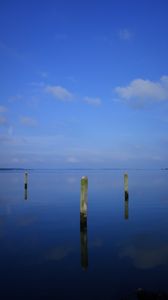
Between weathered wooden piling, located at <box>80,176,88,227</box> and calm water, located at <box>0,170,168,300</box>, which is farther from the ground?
weathered wooden piling, located at <box>80,176,88,227</box>

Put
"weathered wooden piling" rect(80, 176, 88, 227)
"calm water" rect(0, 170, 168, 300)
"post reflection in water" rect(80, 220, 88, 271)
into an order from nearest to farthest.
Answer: "calm water" rect(0, 170, 168, 300), "post reflection in water" rect(80, 220, 88, 271), "weathered wooden piling" rect(80, 176, 88, 227)

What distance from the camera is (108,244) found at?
14727mm

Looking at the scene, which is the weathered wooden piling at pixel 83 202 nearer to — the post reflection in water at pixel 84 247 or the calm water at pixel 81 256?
the post reflection in water at pixel 84 247

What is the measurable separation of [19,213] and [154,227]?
11.4 m

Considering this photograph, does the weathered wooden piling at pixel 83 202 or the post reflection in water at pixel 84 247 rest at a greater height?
the weathered wooden piling at pixel 83 202

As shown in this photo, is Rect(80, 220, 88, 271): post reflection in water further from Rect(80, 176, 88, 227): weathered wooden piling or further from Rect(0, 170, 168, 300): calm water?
Rect(80, 176, 88, 227): weathered wooden piling

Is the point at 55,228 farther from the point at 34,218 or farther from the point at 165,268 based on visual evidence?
the point at 165,268

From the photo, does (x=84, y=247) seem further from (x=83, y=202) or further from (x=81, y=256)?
(x=83, y=202)

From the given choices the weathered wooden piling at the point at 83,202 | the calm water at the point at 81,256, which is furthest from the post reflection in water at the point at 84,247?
the weathered wooden piling at the point at 83,202

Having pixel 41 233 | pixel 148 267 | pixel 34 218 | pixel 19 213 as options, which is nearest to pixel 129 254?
pixel 148 267

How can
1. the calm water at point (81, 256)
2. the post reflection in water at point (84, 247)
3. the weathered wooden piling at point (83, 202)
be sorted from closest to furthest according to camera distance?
1. the calm water at point (81, 256)
2. the post reflection in water at point (84, 247)
3. the weathered wooden piling at point (83, 202)

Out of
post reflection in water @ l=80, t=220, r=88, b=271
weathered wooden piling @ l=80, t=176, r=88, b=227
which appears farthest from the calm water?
weathered wooden piling @ l=80, t=176, r=88, b=227

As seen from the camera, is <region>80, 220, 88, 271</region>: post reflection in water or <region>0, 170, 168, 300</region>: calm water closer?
<region>0, 170, 168, 300</region>: calm water

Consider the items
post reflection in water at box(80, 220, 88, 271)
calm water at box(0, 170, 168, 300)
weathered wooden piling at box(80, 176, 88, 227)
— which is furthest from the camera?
weathered wooden piling at box(80, 176, 88, 227)
